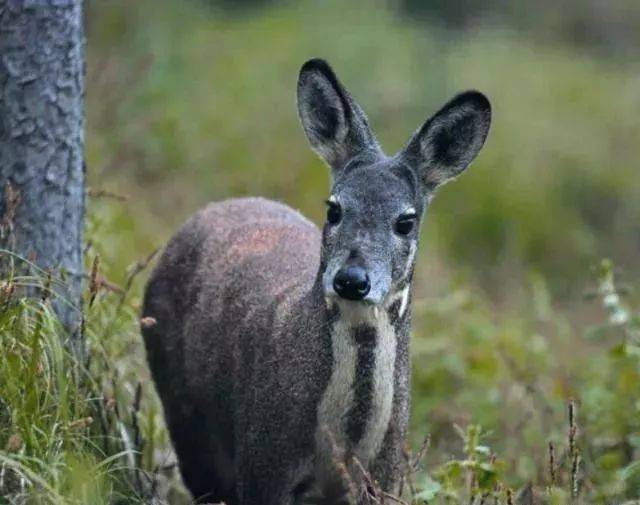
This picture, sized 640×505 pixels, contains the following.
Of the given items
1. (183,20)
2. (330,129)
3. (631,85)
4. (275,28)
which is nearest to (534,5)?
(631,85)

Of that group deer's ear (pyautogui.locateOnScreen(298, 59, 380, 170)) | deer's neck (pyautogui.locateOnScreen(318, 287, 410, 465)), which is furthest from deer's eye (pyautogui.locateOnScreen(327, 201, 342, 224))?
deer's ear (pyautogui.locateOnScreen(298, 59, 380, 170))

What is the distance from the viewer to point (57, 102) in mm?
6289

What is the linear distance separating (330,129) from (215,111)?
6809 mm

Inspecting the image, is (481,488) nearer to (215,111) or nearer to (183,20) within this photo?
(215,111)

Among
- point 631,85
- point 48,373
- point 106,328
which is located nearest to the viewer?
point 48,373

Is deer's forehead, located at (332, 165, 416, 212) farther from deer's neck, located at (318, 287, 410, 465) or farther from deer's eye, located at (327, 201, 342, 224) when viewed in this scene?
deer's neck, located at (318, 287, 410, 465)

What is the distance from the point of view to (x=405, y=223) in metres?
5.75

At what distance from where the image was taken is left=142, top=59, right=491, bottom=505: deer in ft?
18.1

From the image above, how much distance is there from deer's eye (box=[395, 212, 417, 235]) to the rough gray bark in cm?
138

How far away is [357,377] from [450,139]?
1.20 m

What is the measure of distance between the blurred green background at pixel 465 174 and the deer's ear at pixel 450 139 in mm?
1507

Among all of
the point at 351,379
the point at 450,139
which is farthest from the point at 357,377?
the point at 450,139

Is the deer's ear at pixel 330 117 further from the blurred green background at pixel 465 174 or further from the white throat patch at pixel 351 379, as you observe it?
the blurred green background at pixel 465 174

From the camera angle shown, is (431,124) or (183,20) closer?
(431,124)
